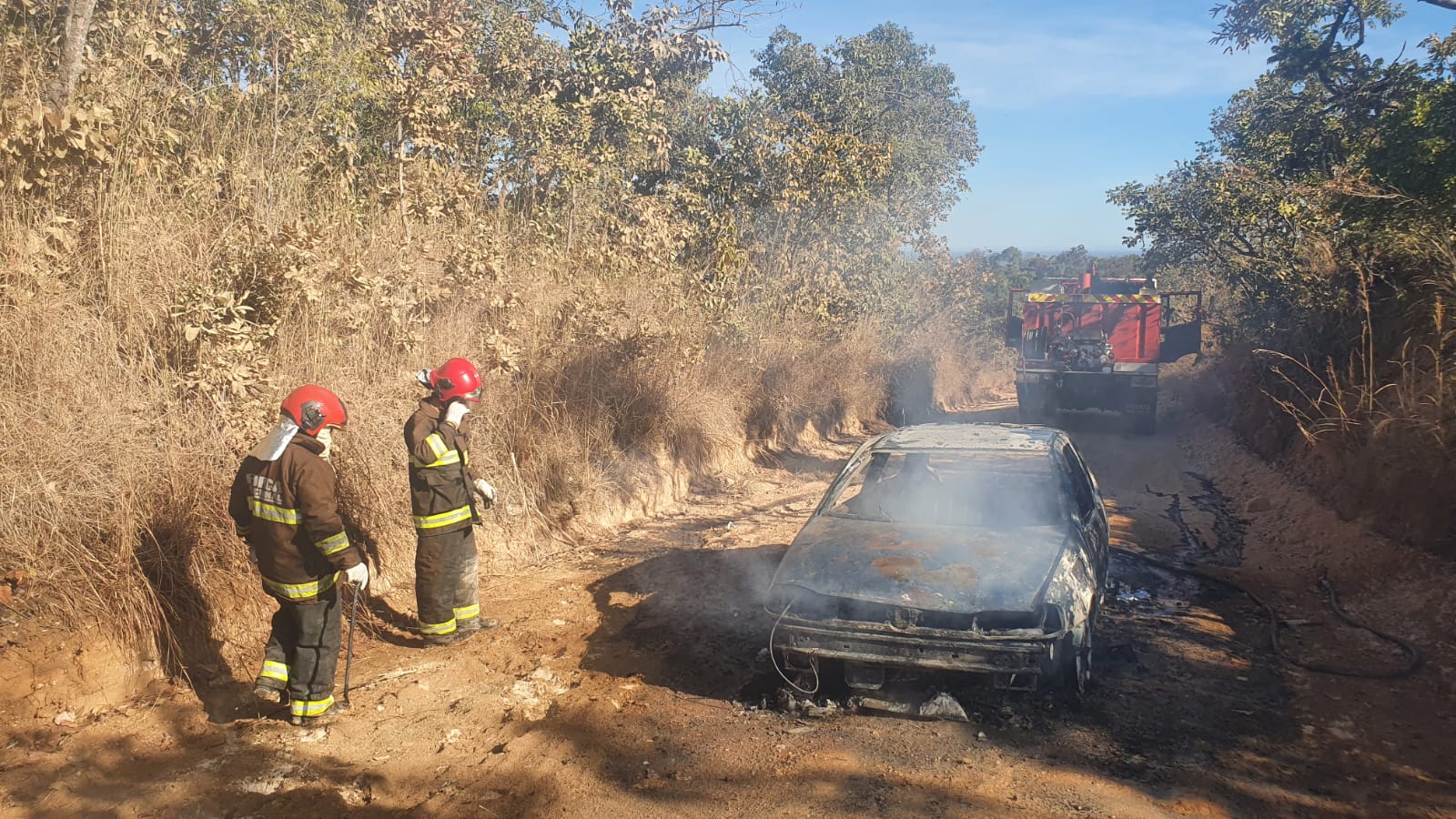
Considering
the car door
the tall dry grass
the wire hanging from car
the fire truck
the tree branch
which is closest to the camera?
the wire hanging from car

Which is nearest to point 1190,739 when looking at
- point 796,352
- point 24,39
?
point 24,39

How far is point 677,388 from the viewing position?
32.4 feet

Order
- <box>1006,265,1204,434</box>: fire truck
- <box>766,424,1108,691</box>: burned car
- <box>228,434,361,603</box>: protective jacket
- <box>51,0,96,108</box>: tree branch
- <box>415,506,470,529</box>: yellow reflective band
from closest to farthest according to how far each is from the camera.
→ <box>766,424,1108,691</box>: burned car, <box>228,434,361,603</box>: protective jacket, <box>415,506,470,529</box>: yellow reflective band, <box>51,0,96,108</box>: tree branch, <box>1006,265,1204,434</box>: fire truck

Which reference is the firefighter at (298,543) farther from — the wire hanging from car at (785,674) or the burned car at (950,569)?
the burned car at (950,569)

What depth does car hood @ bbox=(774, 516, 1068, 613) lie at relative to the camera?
4230mm

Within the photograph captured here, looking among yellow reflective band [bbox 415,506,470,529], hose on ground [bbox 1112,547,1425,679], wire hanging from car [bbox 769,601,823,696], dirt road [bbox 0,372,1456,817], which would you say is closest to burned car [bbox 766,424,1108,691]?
wire hanging from car [bbox 769,601,823,696]

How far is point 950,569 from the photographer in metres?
4.50

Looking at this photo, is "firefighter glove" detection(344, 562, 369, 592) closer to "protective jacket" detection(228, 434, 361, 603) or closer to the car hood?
"protective jacket" detection(228, 434, 361, 603)

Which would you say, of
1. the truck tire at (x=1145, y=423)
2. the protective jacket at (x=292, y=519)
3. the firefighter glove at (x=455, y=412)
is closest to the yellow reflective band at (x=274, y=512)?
the protective jacket at (x=292, y=519)

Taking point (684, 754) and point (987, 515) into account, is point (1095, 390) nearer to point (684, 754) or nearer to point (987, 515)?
point (987, 515)

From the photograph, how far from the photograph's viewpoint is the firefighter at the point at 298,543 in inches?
166

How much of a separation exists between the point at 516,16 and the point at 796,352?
243 inches

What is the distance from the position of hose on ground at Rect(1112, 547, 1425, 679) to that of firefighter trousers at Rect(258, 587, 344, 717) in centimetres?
514

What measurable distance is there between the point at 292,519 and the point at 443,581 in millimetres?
1301
